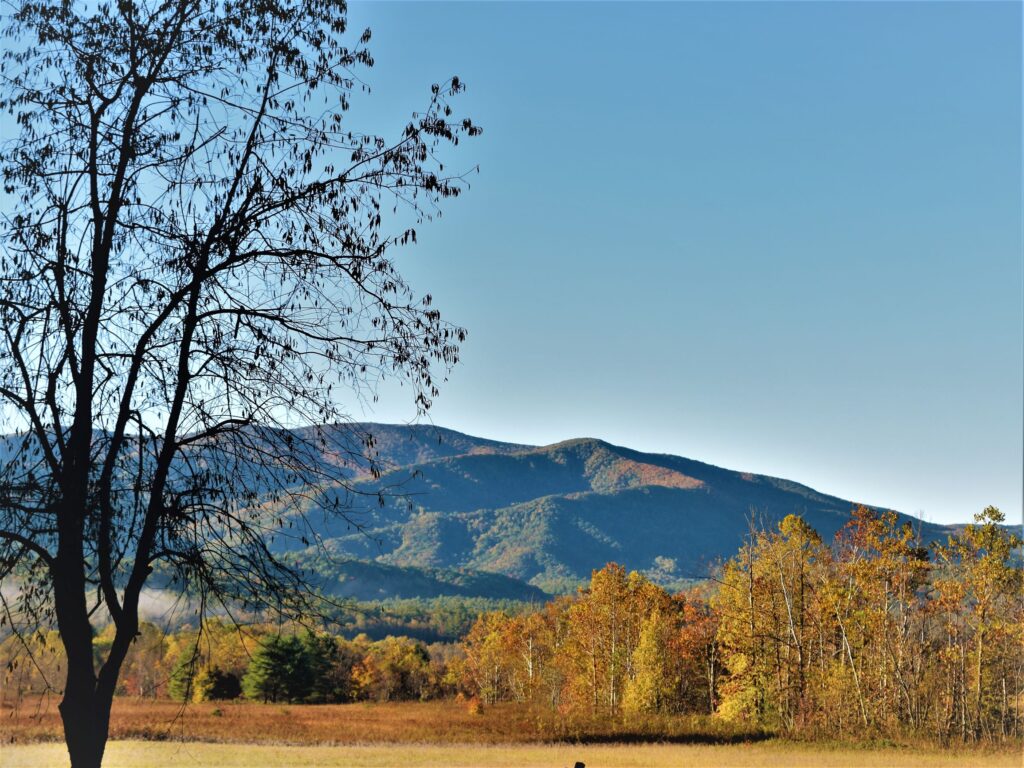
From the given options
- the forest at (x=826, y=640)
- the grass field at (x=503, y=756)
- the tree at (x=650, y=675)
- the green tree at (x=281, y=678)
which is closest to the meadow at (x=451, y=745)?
the grass field at (x=503, y=756)

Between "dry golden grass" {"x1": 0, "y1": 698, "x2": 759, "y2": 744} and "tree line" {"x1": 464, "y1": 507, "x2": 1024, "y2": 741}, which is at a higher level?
Answer: "tree line" {"x1": 464, "y1": 507, "x2": 1024, "y2": 741}

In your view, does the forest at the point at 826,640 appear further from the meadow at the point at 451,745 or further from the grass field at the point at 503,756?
the grass field at the point at 503,756

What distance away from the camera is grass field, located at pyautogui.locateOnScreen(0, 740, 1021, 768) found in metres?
36.9

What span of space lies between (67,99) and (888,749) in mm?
40279

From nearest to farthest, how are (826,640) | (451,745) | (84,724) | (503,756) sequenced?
(84,724) → (503,756) → (451,745) → (826,640)

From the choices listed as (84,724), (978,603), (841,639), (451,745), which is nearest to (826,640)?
(841,639)

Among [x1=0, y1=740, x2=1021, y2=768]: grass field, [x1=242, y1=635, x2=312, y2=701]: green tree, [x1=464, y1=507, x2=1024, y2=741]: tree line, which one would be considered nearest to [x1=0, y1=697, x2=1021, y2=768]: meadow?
[x1=0, y1=740, x2=1021, y2=768]: grass field

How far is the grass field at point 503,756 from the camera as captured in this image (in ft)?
121

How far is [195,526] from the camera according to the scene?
10750 mm

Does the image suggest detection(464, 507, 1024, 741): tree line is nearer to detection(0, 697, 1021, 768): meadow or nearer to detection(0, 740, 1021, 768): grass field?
detection(0, 697, 1021, 768): meadow

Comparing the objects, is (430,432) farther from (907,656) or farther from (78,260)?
(907,656)

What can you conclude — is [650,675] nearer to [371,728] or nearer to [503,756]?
[371,728]

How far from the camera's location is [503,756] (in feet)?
137

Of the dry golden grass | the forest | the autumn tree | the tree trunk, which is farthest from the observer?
the dry golden grass
